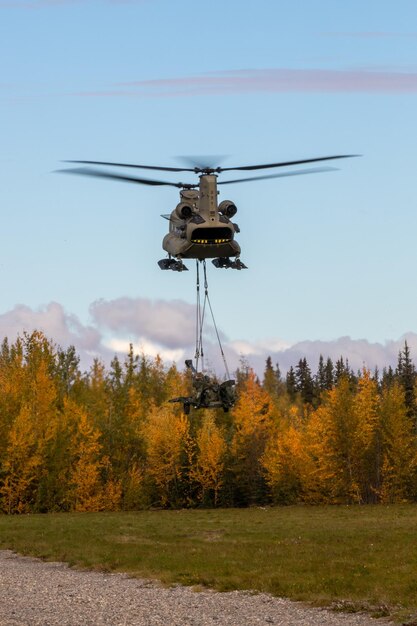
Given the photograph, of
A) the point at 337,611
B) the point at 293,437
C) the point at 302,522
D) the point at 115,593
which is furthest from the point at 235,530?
the point at 293,437

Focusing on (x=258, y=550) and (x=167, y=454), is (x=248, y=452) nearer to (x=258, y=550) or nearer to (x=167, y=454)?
(x=167, y=454)

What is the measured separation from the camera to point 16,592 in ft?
104

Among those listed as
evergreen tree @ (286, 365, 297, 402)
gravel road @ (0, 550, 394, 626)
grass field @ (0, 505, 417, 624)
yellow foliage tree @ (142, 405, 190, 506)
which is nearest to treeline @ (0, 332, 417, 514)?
yellow foliage tree @ (142, 405, 190, 506)

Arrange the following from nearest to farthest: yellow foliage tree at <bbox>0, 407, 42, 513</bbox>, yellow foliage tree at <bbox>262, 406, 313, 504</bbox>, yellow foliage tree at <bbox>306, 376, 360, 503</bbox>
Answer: yellow foliage tree at <bbox>0, 407, 42, 513</bbox> → yellow foliage tree at <bbox>306, 376, 360, 503</bbox> → yellow foliage tree at <bbox>262, 406, 313, 504</bbox>

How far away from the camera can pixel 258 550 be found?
1656 inches

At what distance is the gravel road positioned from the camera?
1032 inches

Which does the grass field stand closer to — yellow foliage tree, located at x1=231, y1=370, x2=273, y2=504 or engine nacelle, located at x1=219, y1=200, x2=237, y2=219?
engine nacelle, located at x1=219, y1=200, x2=237, y2=219

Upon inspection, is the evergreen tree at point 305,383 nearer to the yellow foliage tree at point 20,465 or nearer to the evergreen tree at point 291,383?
the evergreen tree at point 291,383

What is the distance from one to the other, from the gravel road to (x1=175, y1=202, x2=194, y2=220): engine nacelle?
1347 cm

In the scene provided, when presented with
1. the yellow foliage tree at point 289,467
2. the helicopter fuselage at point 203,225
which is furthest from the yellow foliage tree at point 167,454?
the helicopter fuselage at point 203,225

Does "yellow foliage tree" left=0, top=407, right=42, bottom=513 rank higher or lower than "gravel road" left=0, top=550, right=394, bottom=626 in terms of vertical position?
higher

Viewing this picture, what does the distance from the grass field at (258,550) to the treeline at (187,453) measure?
Result: 10.7 metres

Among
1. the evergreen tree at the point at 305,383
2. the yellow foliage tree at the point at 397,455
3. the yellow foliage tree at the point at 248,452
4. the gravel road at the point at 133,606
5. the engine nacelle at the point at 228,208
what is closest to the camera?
the gravel road at the point at 133,606

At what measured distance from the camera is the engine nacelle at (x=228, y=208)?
34.3 m
